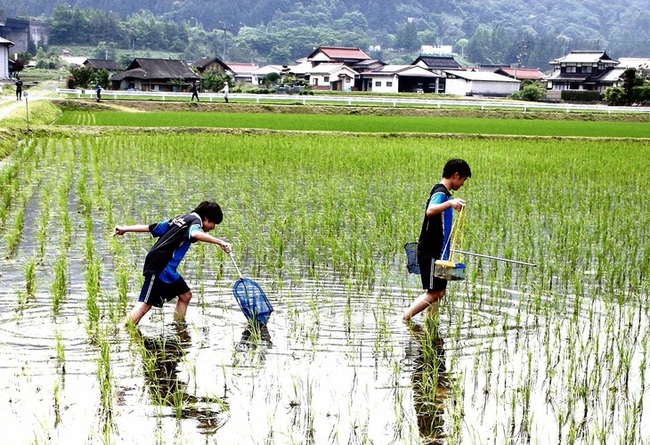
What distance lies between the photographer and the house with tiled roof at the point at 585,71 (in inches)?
2163

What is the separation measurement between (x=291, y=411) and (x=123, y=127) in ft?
56.3

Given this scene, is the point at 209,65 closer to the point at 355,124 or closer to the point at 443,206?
the point at 355,124

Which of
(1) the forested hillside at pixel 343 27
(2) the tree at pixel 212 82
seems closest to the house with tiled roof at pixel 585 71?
(2) the tree at pixel 212 82

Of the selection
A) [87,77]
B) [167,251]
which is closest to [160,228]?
[167,251]

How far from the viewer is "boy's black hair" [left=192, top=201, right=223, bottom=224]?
5.09m

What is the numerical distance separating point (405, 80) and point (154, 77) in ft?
54.9

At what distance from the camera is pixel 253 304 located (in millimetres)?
5340

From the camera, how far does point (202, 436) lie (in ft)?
12.6

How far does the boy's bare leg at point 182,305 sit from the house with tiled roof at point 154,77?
41.1 metres

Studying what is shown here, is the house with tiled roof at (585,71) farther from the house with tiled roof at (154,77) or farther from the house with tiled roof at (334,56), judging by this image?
the house with tiled roof at (154,77)

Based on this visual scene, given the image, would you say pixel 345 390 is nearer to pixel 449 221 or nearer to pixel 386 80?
pixel 449 221

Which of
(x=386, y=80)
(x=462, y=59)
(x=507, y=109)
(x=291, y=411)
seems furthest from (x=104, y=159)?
(x=462, y=59)

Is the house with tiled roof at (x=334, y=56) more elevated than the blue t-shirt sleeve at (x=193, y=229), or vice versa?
the house with tiled roof at (x=334, y=56)

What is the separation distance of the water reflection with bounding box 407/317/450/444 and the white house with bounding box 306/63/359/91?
53.0 meters
